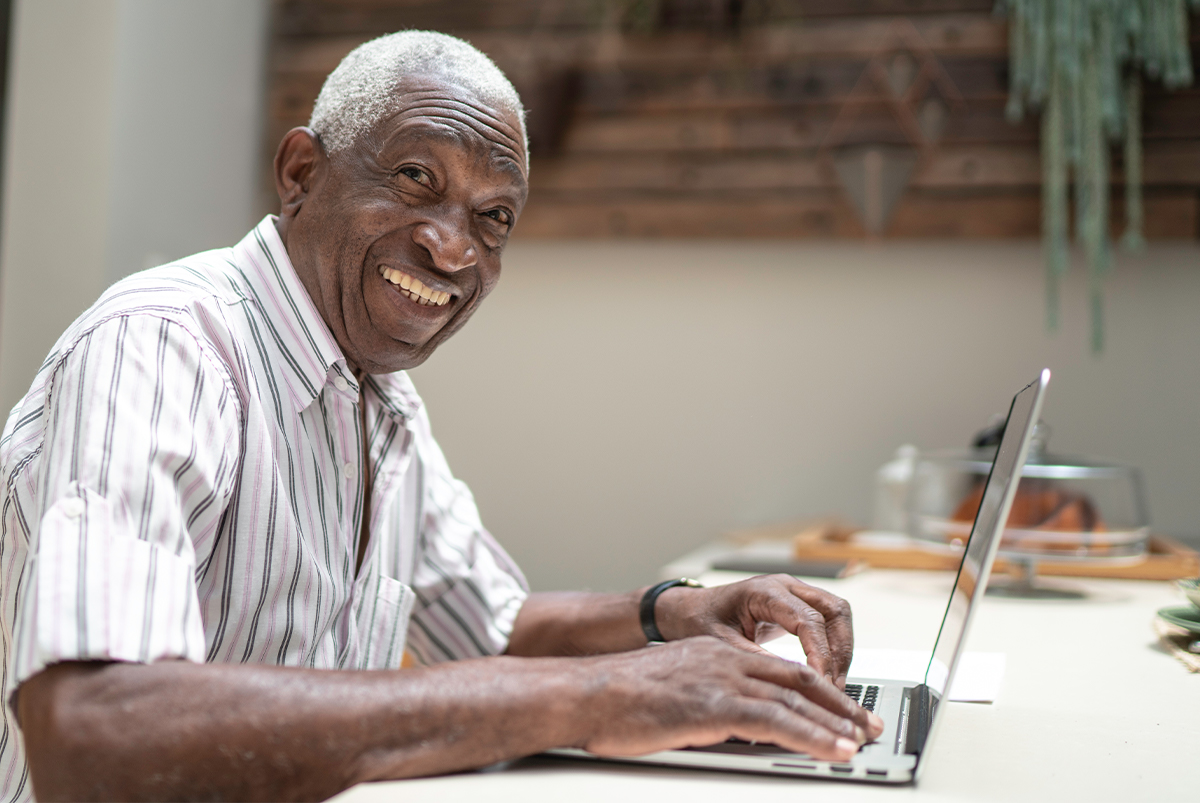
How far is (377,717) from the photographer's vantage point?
2.22 feet

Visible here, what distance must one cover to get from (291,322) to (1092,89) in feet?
6.42

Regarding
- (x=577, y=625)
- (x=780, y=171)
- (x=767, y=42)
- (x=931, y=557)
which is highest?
(x=767, y=42)

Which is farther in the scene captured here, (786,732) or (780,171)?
(780,171)

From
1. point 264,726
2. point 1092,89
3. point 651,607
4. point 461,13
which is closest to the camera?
point 264,726

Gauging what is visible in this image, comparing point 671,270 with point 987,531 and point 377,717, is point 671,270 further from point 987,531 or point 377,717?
point 377,717

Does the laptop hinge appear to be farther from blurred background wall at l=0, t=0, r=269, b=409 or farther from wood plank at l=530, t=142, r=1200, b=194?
blurred background wall at l=0, t=0, r=269, b=409

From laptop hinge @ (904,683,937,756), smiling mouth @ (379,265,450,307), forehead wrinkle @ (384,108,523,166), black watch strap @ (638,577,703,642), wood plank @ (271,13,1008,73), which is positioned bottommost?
black watch strap @ (638,577,703,642)

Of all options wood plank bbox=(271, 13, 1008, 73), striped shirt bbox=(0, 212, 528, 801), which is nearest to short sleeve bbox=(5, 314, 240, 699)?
striped shirt bbox=(0, 212, 528, 801)

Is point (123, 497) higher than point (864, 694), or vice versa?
point (123, 497)

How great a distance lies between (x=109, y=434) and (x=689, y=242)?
2.03 meters

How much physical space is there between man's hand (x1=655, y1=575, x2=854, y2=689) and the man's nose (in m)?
0.45

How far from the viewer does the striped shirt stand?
672 mm

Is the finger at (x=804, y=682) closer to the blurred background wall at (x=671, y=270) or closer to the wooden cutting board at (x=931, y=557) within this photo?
the wooden cutting board at (x=931, y=557)

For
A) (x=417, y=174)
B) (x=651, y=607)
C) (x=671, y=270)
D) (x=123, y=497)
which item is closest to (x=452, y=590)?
(x=651, y=607)
